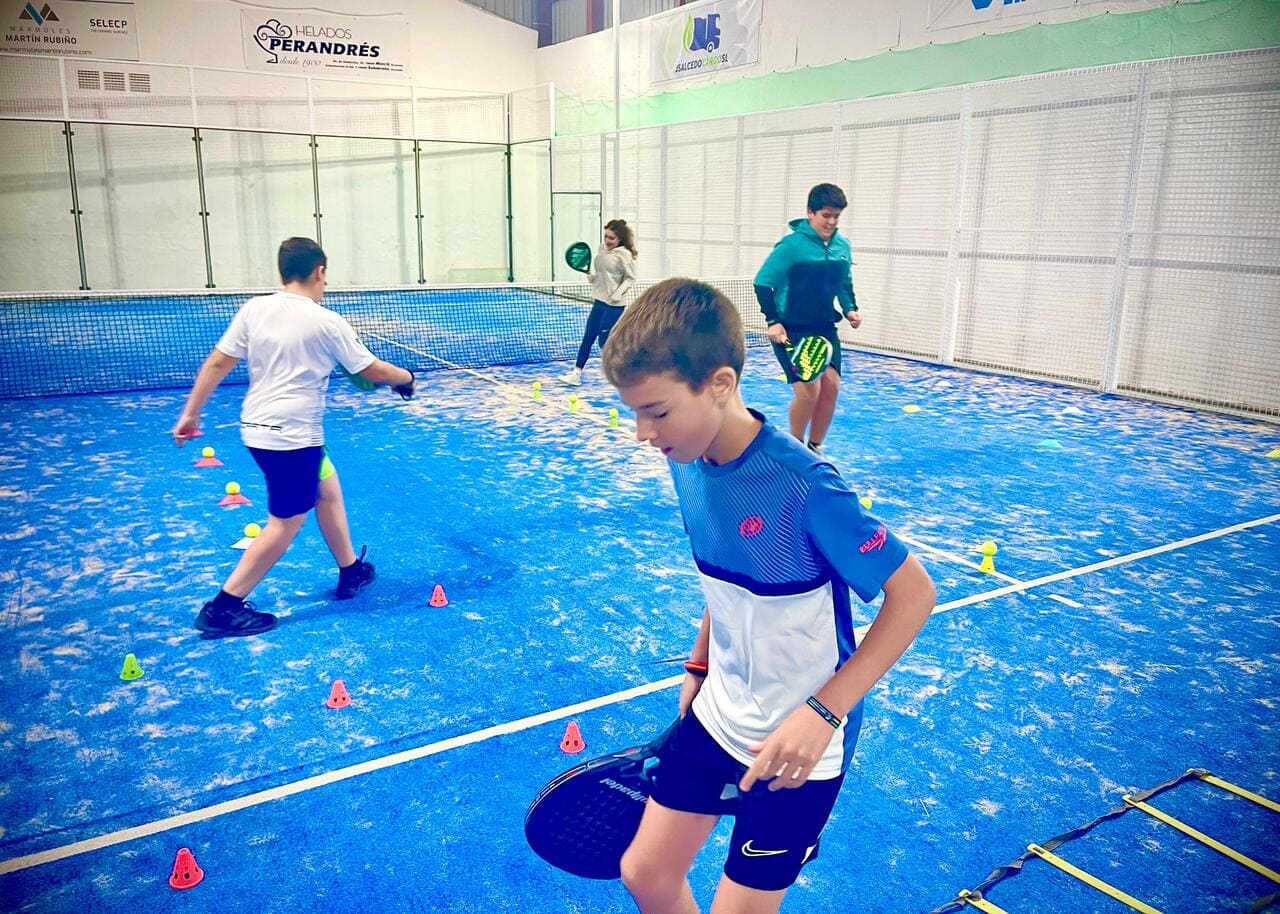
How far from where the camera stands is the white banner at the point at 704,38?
17.8m

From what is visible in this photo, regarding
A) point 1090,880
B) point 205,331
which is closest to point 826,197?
point 1090,880

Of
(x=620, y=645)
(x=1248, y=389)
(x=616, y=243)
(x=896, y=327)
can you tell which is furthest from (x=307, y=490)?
(x=896, y=327)

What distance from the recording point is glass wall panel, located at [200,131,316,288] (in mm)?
22219

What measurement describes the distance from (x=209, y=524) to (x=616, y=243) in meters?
6.48

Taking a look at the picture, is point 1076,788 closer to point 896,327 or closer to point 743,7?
point 896,327

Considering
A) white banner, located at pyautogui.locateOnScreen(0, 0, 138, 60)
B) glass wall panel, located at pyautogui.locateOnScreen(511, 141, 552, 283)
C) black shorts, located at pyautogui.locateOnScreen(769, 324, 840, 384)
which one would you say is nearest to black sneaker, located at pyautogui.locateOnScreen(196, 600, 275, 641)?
black shorts, located at pyautogui.locateOnScreen(769, 324, 840, 384)

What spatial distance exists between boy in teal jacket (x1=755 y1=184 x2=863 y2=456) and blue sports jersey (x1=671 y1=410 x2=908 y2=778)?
550 centimetres

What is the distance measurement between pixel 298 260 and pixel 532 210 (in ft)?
74.6

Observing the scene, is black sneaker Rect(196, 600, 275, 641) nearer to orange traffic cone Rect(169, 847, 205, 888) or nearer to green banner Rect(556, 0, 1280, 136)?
orange traffic cone Rect(169, 847, 205, 888)

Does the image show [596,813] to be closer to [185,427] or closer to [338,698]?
[338,698]

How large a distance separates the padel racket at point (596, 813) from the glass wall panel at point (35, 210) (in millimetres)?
22960

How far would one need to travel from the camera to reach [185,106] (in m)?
21.5

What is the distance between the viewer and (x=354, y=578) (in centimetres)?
538

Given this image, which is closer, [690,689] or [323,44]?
[690,689]
